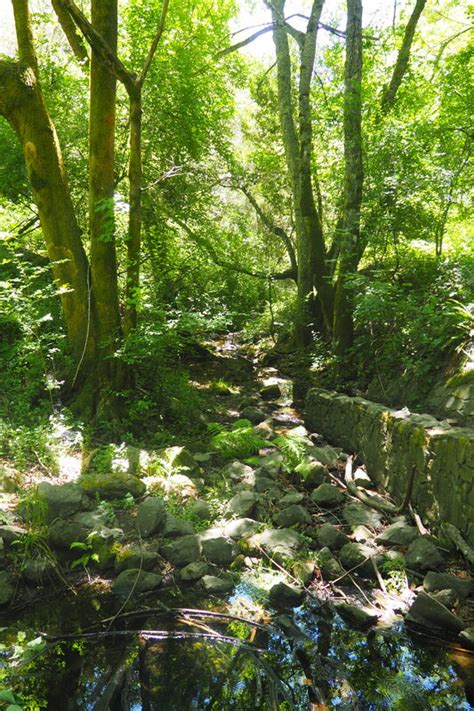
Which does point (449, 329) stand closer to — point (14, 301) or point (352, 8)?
point (14, 301)

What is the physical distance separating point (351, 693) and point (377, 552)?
4.83 feet

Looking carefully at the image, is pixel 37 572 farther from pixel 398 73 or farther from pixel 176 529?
pixel 398 73

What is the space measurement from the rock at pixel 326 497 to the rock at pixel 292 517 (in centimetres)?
39

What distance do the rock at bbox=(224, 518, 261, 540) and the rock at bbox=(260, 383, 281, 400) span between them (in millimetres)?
5155

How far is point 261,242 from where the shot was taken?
633 inches

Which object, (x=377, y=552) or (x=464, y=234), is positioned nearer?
(x=377, y=552)

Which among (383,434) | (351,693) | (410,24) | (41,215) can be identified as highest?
(410,24)

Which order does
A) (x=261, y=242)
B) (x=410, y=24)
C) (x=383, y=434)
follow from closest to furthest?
1. (x=383, y=434)
2. (x=410, y=24)
3. (x=261, y=242)

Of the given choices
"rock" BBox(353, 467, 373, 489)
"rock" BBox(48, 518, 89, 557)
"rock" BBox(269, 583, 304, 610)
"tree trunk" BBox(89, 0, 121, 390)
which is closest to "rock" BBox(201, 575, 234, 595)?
"rock" BBox(269, 583, 304, 610)

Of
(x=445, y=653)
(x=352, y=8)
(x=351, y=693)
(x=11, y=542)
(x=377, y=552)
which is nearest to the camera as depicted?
(x=351, y=693)

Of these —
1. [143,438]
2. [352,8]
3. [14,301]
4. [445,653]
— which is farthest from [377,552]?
[352,8]

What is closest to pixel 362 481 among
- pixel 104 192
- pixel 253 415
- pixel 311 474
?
pixel 311 474

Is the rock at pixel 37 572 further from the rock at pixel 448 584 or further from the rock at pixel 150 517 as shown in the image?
the rock at pixel 448 584

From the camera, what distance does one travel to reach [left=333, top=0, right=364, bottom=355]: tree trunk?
8.50 meters
